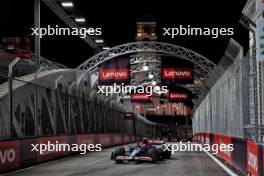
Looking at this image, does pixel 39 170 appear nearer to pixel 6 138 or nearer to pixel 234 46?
pixel 6 138

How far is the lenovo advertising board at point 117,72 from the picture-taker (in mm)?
30500

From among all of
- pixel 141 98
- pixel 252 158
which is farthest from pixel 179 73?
pixel 252 158

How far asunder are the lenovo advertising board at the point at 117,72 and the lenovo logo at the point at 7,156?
14.8 metres

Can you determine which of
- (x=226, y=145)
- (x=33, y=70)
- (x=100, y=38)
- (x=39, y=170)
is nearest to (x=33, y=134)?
(x=33, y=70)

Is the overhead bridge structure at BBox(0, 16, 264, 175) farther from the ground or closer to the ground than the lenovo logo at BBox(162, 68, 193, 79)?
closer to the ground

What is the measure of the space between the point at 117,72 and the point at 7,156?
15676 millimetres

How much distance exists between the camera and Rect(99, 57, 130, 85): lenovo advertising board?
30500 millimetres

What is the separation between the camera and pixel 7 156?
1551 cm

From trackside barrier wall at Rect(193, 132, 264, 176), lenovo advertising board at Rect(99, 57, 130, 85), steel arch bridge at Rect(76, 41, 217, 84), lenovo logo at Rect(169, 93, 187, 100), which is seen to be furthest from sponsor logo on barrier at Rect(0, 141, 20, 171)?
lenovo logo at Rect(169, 93, 187, 100)

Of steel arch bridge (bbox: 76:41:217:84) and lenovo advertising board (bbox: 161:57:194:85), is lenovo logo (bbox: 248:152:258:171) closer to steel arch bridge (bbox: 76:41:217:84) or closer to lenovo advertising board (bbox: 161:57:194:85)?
lenovo advertising board (bbox: 161:57:194:85)

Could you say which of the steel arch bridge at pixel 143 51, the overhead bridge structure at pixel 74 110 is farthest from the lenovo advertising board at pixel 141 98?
the overhead bridge structure at pixel 74 110

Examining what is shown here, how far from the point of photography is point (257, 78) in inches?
436

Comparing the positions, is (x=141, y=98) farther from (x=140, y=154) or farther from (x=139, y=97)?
(x=140, y=154)

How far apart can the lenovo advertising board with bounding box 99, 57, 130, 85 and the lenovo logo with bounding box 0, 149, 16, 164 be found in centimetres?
1482
